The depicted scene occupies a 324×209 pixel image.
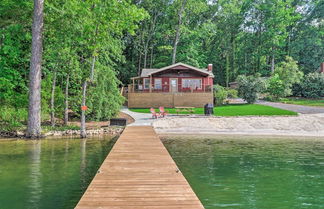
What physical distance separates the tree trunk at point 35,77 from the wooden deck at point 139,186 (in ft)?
29.2

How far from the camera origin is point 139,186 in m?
5.76

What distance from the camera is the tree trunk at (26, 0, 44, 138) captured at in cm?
1598

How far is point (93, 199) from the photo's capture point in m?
4.90

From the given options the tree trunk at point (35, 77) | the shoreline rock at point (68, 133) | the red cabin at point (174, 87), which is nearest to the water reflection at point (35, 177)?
the tree trunk at point (35, 77)

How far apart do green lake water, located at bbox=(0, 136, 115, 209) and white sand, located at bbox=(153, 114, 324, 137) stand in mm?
6397

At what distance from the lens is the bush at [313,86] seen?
3756 cm

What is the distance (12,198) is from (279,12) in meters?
48.3

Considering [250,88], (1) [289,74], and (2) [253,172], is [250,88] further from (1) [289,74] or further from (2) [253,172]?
(2) [253,172]

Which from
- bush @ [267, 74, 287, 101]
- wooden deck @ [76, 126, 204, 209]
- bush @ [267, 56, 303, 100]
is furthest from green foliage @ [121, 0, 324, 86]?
wooden deck @ [76, 126, 204, 209]

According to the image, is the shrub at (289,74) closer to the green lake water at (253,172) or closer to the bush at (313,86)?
the bush at (313,86)

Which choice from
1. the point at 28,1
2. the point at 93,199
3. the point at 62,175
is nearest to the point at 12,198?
the point at 62,175

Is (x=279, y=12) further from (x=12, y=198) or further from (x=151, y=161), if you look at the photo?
(x=12, y=198)

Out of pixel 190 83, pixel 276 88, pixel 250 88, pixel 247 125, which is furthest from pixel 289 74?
pixel 247 125

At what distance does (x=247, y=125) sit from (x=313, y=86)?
23.0 m
